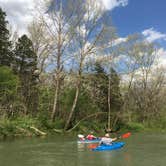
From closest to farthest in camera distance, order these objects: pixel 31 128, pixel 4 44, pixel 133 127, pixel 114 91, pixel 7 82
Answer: pixel 31 128, pixel 7 82, pixel 4 44, pixel 114 91, pixel 133 127

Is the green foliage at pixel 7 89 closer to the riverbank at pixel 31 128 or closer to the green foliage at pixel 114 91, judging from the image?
the riverbank at pixel 31 128

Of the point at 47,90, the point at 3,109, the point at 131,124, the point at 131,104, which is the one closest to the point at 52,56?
the point at 47,90

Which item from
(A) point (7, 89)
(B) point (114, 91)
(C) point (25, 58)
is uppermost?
(C) point (25, 58)

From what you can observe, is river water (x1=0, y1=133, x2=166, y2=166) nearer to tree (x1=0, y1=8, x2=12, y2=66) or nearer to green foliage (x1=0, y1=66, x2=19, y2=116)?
green foliage (x1=0, y1=66, x2=19, y2=116)

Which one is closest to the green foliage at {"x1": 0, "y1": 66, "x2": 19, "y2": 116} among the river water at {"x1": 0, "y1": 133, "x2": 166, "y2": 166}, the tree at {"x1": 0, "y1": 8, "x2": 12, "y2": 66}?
the tree at {"x1": 0, "y1": 8, "x2": 12, "y2": 66}

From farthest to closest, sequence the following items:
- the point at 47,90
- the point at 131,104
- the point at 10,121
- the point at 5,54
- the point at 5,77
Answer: the point at 131,104 < the point at 5,54 < the point at 47,90 < the point at 5,77 < the point at 10,121

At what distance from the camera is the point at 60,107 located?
35406 mm

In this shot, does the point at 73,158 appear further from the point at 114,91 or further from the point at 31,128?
the point at 114,91

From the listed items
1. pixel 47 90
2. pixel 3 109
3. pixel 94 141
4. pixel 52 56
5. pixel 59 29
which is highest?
pixel 59 29

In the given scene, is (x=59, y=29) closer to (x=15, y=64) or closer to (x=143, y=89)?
(x=15, y=64)

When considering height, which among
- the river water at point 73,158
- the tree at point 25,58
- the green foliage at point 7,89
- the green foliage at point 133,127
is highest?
the tree at point 25,58

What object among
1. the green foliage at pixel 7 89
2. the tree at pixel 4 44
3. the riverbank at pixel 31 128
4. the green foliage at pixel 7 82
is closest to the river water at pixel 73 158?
the riverbank at pixel 31 128

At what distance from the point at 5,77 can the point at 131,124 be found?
19.4 meters

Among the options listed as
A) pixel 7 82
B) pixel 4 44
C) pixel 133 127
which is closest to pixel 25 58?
pixel 4 44
